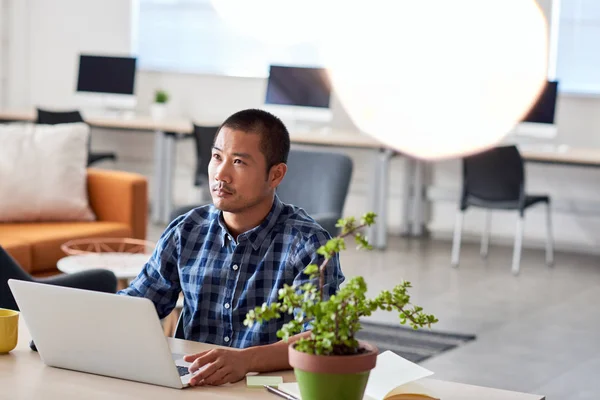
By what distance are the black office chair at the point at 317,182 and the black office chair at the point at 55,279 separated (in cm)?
144

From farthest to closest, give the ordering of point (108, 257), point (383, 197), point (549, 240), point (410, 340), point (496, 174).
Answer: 1. point (383, 197)
2. point (549, 240)
3. point (496, 174)
4. point (410, 340)
5. point (108, 257)

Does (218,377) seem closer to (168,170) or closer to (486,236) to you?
(486,236)

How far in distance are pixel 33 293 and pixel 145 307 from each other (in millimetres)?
229

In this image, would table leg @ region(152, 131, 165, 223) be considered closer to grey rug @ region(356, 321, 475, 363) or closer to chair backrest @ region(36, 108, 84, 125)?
chair backrest @ region(36, 108, 84, 125)

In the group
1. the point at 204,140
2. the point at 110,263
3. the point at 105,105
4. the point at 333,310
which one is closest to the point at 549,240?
the point at 204,140

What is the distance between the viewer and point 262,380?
1.81 m

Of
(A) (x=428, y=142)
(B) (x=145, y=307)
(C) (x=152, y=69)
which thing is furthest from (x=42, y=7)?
(B) (x=145, y=307)

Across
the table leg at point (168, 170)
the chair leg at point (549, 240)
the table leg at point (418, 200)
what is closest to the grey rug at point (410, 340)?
the chair leg at point (549, 240)

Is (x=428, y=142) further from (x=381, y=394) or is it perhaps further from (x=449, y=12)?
(x=381, y=394)

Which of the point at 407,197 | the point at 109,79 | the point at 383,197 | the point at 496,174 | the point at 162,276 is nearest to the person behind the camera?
the point at 162,276

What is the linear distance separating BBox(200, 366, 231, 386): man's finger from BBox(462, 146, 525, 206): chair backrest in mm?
4503

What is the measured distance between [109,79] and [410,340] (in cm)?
440

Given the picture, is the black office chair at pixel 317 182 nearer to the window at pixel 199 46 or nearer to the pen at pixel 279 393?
the pen at pixel 279 393

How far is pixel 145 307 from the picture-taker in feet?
5.53
